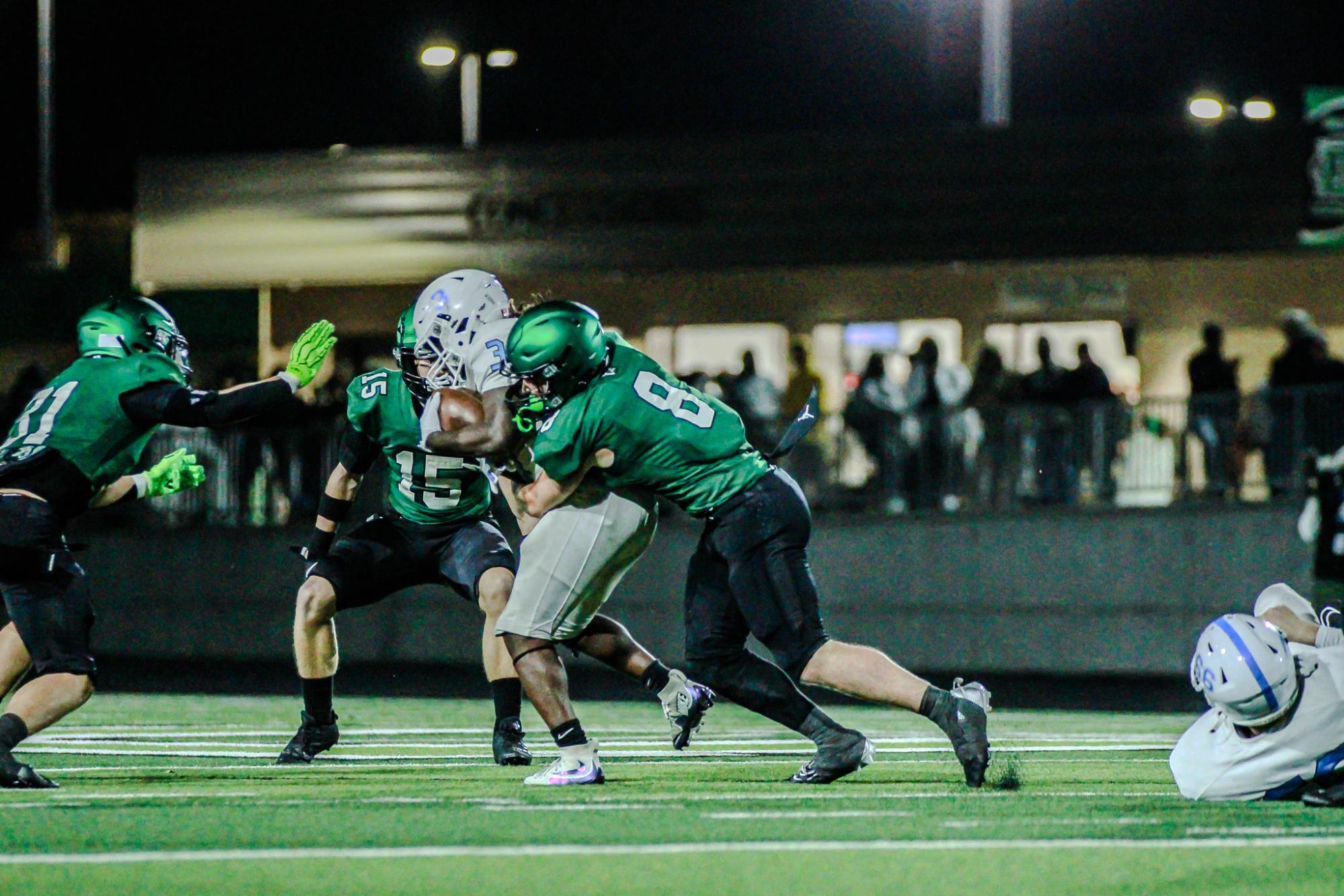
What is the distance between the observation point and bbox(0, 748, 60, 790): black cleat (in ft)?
26.0

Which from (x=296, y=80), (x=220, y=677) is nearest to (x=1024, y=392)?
(x=220, y=677)

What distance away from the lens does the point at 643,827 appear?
6.57 meters

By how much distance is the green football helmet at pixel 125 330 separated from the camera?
28.1 feet

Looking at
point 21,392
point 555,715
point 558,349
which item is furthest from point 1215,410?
point 21,392

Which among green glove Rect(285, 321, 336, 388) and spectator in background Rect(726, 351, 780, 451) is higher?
green glove Rect(285, 321, 336, 388)

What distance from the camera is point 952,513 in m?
18.0

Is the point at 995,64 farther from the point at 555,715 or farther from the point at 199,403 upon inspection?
the point at 555,715

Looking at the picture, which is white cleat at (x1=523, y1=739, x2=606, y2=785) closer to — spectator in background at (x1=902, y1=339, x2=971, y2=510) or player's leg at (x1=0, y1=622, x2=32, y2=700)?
player's leg at (x1=0, y1=622, x2=32, y2=700)

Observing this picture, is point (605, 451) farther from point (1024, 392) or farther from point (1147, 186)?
point (1147, 186)

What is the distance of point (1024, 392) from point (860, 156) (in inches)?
203

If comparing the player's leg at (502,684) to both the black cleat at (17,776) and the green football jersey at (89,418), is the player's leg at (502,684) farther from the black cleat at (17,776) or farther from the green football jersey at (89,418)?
the black cleat at (17,776)

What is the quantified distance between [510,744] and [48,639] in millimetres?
2128

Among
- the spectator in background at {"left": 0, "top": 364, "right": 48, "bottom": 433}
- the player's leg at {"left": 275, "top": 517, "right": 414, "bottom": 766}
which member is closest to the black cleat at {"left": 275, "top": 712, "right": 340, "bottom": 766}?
the player's leg at {"left": 275, "top": 517, "right": 414, "bottom": 766}

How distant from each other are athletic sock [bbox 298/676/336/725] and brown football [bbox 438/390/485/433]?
5.71 feet
